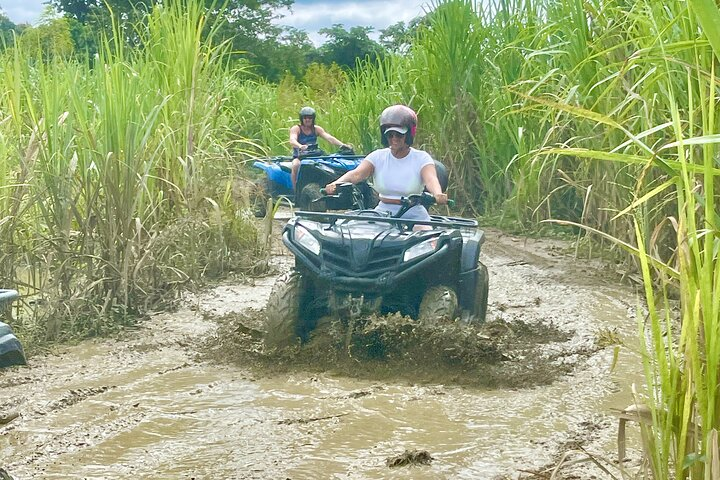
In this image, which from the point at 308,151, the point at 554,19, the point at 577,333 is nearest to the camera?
the point at 577,333

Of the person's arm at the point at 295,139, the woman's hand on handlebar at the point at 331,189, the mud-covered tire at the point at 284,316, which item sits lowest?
the mud-covered tire at the point at 284,316

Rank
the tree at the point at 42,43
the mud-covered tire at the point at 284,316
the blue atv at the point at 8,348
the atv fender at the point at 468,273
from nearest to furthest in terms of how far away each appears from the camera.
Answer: the blue atv at the point at 8,348 < the mud-covered tire at the point at 284,316 < the atv fender at the point at 468,273 < the tree at the point at 42,43

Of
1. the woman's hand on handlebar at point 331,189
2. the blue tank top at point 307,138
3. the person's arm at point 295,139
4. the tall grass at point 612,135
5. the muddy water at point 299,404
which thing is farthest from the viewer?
the blue tank top at point 307,138

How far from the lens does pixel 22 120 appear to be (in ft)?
20.6

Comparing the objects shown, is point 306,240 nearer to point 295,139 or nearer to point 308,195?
point 308,195

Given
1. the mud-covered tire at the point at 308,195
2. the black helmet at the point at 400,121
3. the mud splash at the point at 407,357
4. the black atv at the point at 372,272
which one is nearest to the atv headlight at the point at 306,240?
the black atv at the point at 372,272

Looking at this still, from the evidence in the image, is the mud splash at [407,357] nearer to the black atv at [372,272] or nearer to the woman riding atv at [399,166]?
the black atv at [372,272]

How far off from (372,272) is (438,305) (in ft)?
1.34

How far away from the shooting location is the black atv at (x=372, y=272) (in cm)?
514

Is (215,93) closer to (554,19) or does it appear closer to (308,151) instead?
(554,19)

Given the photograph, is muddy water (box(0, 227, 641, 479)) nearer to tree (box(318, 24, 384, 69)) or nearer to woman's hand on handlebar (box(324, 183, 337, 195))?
woman's hand on handlebar (box(324, 183, 337, 195))

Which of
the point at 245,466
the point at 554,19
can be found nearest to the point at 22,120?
the point at 245,466

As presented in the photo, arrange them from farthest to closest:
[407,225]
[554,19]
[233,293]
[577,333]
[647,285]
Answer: [554,19] → [233,293] → [577,333] → [407,225] → [647,285]

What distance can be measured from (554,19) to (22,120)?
430 cm
